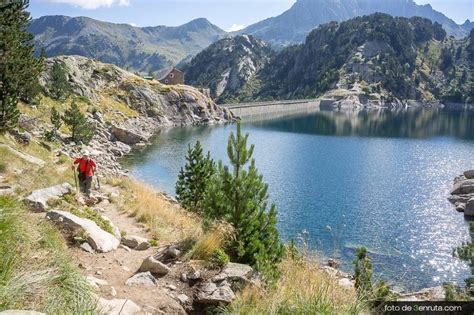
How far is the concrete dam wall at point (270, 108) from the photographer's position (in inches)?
5827

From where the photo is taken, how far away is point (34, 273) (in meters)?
6.57

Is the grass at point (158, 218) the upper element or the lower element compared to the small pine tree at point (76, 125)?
lower

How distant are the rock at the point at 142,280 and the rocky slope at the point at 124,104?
182ft

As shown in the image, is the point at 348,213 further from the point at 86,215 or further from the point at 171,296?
the point at 171,296

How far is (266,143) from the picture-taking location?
87688 mm

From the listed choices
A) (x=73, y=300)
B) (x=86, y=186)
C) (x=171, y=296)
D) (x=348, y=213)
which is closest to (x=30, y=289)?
(x=73, y=300)

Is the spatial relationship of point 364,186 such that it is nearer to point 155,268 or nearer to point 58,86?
point 155,268

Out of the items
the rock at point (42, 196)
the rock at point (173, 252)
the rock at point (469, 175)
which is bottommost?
the rock at point (469, 175)

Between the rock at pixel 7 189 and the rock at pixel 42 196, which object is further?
the rock at pixel 7 189

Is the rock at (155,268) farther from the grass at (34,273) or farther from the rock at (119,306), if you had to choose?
the grass at (34,273)

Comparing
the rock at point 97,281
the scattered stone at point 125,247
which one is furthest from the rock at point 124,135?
the rock at point 97,281

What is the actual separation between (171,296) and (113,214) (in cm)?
1022

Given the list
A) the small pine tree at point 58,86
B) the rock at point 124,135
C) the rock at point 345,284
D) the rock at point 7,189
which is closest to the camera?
the rock at point 345,284

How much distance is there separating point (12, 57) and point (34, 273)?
25102 mm
